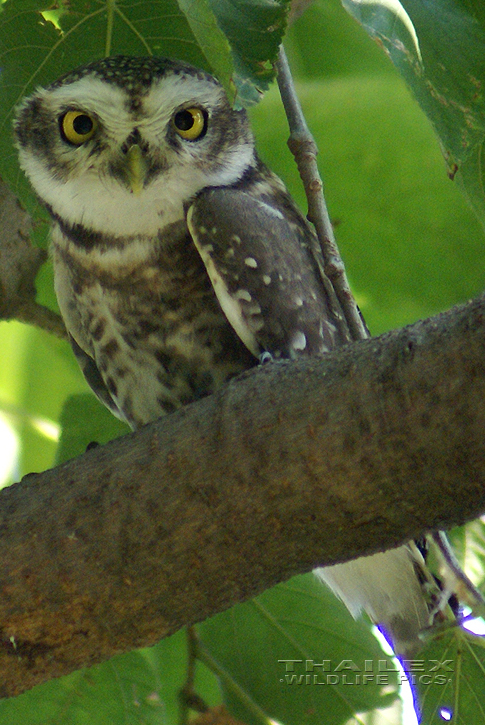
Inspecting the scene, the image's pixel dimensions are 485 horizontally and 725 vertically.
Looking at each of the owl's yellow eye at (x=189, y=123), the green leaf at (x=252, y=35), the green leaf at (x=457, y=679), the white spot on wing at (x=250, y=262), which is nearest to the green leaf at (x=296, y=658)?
the green leaf at (x=457, y=679)

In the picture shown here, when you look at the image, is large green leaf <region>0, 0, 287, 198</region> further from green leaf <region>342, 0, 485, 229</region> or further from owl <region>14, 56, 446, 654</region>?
green leaf <region>342, 0, 485, 229</region>

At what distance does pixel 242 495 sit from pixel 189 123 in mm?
1219

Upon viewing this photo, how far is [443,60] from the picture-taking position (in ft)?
5.31

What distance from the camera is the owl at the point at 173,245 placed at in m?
2.22

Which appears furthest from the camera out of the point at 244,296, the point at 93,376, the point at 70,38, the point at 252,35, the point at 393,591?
the point at 93,376

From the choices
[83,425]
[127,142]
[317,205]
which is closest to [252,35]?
[317,205]

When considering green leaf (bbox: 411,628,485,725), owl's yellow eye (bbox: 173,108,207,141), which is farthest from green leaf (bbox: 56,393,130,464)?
green leaf (bbox: 411,628,485,725)

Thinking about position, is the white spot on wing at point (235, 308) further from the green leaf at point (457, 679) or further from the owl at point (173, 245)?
the green leaf at point (457, 679)

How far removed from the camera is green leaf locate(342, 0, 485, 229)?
5.13 ft

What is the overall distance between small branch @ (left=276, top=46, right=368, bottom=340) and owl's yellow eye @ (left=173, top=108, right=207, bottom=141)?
19.7 inches

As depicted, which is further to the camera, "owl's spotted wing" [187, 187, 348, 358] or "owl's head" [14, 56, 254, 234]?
"owl's head" [14, 56, 254, 234]

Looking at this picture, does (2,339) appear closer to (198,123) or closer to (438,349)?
(198,123)

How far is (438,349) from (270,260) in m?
0.87

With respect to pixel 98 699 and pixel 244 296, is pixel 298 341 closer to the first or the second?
pixel 244 296
